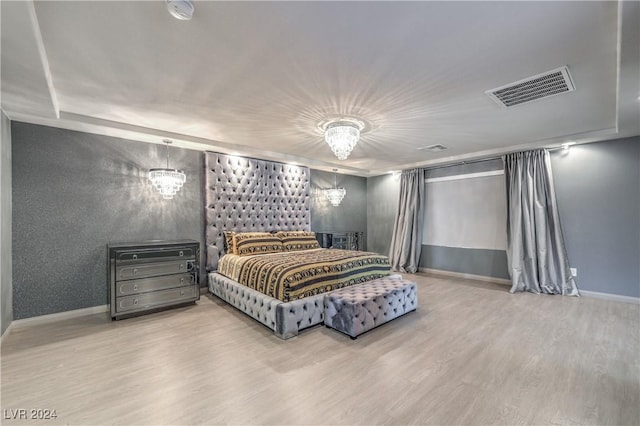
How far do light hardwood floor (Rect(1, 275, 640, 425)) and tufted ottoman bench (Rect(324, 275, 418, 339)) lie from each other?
0.38 ft

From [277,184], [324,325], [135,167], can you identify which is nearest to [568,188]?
[324,325]

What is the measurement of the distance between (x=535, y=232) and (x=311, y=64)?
15.2 ft

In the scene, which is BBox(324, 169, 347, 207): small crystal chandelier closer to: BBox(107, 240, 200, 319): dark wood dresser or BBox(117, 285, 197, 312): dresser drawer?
BBox(107, 240, 200, 319): dark wood dresser

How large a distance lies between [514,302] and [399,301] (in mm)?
1993

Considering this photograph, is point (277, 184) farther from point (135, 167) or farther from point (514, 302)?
point (514, 302)

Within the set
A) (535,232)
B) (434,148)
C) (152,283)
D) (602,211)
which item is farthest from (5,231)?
(602,211)

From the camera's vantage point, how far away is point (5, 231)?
2828mm

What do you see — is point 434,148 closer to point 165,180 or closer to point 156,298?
point 165,180

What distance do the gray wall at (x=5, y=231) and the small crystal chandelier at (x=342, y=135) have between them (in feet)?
11.4

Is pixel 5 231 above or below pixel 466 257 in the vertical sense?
above

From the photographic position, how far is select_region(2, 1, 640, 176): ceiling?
158 cm

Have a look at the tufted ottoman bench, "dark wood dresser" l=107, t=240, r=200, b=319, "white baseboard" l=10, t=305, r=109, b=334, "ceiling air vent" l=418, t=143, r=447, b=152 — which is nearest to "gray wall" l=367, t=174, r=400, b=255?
"ceiling air vent" l=418, t=143, r=447, b=152

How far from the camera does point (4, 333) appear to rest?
108 inches

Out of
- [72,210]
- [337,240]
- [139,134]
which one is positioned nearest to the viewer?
[72,210]
